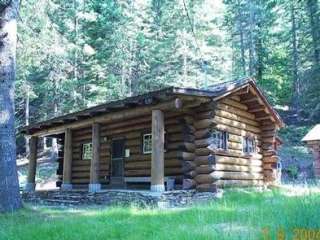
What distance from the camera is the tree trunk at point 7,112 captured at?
10.7 metres

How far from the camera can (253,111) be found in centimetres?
1730

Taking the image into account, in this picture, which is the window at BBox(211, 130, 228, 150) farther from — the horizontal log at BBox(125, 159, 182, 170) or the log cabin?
the horizontal log at BBox(125, 159, 182, 170)

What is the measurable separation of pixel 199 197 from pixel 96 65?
20.3 meters

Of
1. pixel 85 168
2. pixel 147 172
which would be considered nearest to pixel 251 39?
pixel 85 168

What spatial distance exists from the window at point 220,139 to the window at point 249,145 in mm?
1734

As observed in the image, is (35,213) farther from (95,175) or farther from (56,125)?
(56,125)

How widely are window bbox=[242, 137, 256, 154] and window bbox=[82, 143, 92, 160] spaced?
715 centimetres

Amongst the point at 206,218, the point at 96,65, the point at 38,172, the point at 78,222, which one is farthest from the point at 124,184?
the point at 96,65

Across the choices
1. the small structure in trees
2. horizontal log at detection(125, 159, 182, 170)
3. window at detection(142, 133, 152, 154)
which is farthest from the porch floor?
the small structure in trees

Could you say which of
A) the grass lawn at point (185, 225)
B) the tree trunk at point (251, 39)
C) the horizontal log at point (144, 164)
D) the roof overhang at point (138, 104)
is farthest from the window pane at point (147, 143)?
the tree trunk at point (251, 39)

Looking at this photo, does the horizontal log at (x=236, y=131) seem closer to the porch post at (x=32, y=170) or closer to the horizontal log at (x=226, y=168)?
the horizontal log at (x=226, y=168)

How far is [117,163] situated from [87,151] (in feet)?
8.72

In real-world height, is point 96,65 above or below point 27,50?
above

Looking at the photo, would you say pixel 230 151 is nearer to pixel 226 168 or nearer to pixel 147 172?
pixel 226 168
